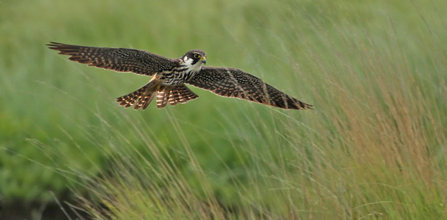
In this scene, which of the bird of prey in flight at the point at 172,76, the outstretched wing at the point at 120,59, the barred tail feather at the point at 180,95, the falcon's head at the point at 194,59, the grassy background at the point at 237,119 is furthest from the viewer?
the barred tail feather at the point at 180,95

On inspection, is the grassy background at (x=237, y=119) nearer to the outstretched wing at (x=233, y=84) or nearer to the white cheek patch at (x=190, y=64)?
the outstretched wing at (x=233, y=84)

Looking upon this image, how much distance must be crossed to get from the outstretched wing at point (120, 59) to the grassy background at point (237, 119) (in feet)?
0.92

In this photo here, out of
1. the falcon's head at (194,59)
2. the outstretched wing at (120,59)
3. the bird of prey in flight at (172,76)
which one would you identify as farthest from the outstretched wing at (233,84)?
the outstretched wing at (120,59)

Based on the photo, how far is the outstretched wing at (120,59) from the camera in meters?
3.20

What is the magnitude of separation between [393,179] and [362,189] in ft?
0.52

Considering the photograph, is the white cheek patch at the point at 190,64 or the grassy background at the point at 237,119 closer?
the grassy background at the point at 237,119

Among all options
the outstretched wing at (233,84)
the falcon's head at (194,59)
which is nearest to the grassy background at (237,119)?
the outstretched wing at (233,84)

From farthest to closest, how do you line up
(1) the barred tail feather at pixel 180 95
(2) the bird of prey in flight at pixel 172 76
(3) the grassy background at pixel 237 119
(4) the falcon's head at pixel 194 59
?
(1) the barred tail feather at pixel 180 95, (4) the falcon's head at pixel 194 59, (2) the bird of prey in flight at pixel 172 76, (3) the grassy background at pixel 237 119

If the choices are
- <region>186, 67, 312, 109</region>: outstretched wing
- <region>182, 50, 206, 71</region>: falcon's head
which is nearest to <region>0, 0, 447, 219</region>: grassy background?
<region>186, 67, 312, 109</region>: outstretched wing

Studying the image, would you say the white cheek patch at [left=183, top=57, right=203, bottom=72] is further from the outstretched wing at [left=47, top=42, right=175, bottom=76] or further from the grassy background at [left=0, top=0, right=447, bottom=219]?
the grassy background at [left=0, top=0, right=447, bottom=219]

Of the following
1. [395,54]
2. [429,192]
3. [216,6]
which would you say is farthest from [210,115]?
Result: [429,192]

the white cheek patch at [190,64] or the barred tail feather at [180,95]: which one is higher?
the white cheek patch at [190,64]

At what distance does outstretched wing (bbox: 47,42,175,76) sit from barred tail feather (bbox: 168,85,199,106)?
359 millimetres

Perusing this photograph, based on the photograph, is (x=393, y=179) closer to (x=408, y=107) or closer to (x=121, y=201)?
(x=408, y=107)
